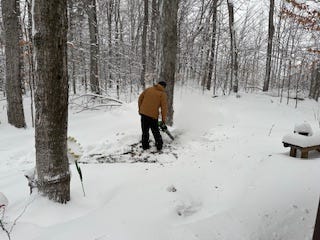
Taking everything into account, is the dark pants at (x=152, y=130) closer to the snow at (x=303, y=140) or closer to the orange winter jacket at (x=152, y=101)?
the orange winter jacket at (x=152, y=101)

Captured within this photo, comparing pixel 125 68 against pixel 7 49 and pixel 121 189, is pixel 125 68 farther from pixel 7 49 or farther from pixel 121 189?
pixel 121 189

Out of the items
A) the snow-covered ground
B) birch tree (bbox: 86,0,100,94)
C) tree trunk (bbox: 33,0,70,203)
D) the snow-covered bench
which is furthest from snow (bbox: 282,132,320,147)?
birch tree (bbox: 86,0,100,94)

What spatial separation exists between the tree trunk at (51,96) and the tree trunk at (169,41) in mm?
4569

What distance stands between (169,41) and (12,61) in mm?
5026

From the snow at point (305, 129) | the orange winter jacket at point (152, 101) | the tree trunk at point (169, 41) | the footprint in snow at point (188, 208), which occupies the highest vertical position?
the tree trunk at point (169, 41)

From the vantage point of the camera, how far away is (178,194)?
3646 mm

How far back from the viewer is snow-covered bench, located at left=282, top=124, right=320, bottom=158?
168 inches

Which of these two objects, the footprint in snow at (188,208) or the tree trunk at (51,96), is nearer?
the tree trunk at (51,96)

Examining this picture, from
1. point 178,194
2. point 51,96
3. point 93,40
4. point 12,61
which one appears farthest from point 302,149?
point 93,40

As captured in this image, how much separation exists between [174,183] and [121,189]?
85cm

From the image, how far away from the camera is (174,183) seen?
394 centimetres

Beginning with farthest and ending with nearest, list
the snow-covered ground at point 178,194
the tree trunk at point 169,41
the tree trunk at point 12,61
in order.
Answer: the tree trunk at point 12,61, the tree trunk at point 169,41, the snow-covered ground at point 178,194

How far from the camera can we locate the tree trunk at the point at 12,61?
770 cm

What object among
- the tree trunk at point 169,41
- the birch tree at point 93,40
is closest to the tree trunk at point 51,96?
the tree trunk at point 169,41
